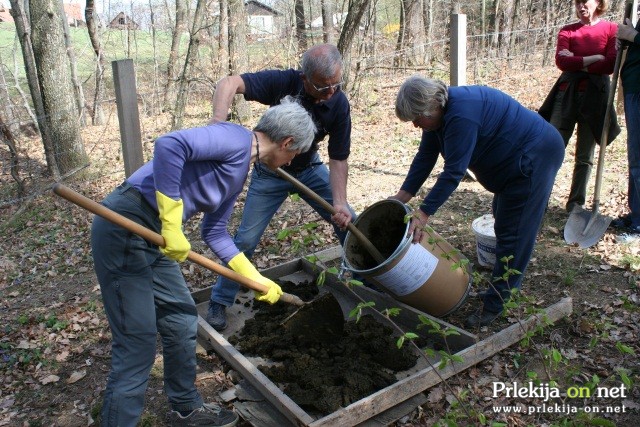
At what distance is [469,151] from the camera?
312cm

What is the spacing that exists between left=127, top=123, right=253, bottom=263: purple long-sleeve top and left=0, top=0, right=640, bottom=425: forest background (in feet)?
1.27

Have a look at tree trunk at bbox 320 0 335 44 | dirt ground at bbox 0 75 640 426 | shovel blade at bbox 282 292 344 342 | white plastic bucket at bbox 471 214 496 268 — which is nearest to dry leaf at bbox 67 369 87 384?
dirt ground at bbox 0 75 640 426

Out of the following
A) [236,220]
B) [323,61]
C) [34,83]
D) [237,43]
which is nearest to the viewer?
[323,61]

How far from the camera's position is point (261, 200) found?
12.5ft

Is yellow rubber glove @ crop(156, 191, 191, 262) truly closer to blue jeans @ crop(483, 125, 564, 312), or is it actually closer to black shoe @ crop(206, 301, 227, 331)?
black shoe @ crop(206, 301, 227, 331)

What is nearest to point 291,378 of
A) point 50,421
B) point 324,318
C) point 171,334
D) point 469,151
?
point 324,318

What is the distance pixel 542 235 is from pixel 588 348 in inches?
72.7

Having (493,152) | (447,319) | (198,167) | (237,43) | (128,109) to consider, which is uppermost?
(237,43)

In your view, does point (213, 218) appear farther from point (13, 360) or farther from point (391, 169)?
point (391, 169)

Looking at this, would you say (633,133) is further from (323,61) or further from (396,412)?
(396,412)

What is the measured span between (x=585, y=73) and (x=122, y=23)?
12.3m

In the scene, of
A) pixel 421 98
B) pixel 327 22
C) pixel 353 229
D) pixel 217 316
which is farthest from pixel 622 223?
pixel 327 22

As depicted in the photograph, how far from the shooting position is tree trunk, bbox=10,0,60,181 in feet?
24.4

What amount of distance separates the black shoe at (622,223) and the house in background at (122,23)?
1184cm
